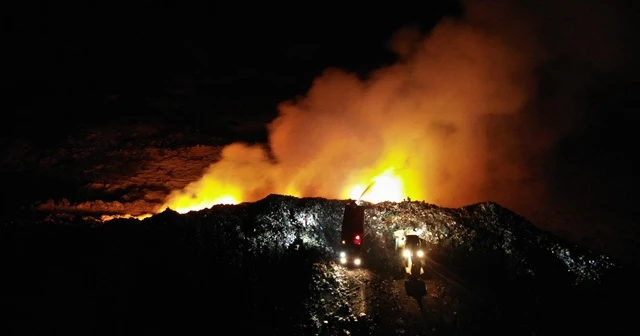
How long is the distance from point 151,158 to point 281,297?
724cm

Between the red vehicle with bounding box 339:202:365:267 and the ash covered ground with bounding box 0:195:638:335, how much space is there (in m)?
0.18

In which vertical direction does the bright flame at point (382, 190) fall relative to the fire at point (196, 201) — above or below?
above

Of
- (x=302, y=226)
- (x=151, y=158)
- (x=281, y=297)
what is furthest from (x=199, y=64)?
(x=281, y=297)

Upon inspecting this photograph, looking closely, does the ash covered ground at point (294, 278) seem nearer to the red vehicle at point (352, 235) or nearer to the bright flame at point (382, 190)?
the red vehicle at point (352, 235)

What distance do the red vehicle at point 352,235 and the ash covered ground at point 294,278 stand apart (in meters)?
0.18

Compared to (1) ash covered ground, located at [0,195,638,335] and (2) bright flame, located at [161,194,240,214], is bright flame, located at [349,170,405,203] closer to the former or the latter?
(1) ash covered ground, located at [0,195,638,335]

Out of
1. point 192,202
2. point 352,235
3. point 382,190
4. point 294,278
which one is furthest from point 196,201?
point 382,190

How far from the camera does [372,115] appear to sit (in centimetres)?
959

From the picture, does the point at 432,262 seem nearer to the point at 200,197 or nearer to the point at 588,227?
the point at 200,197

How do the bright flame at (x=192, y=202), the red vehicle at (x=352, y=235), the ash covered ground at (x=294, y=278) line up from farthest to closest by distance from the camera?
the bright flame at (x=192, y=202) → the red vehicle at (x=352, y=235) → the ash covered ground at (x=294, y=278)

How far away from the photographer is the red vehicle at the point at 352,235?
5336mm

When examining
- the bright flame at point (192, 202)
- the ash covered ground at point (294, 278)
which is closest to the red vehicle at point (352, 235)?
the ash covered ground at point (294, 278)

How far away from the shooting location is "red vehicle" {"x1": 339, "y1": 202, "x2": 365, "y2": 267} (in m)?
5.34

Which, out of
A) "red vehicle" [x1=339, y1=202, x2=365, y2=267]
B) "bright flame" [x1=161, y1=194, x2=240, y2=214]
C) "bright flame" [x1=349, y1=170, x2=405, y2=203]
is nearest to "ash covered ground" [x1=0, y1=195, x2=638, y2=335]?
"red vehicle" [x1=339, y1=202, x2=365, y2=267]
